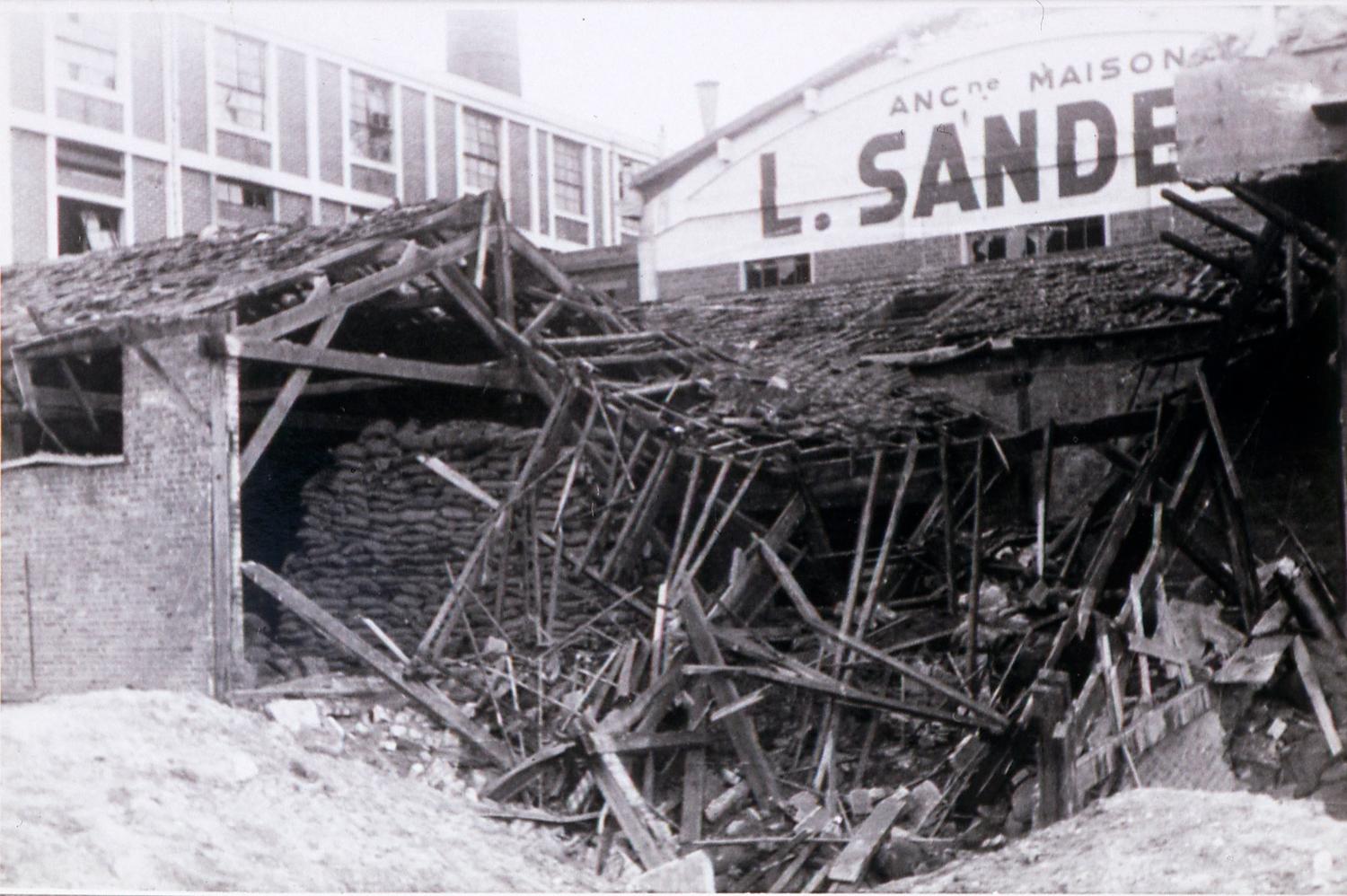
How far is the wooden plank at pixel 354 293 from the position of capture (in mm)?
11555

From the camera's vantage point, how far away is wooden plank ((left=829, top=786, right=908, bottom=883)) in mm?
8891

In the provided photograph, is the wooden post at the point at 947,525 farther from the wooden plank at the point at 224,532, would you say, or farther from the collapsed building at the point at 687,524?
the wooden plank at the point at 224,532

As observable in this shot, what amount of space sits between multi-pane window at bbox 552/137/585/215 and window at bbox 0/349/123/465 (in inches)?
827

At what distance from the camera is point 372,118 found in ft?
99.5

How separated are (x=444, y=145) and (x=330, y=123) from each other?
10.1ft

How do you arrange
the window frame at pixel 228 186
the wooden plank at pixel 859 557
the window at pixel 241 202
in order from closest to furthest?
the wooden plank at pixel 859 557
the window frame at pixel 228 186
the window at pixel 241 202

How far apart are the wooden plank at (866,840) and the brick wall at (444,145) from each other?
950 inches

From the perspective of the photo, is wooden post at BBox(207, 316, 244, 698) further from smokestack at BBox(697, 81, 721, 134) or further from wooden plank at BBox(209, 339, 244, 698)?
smokestack at BBox(697, 81, 721, 134)

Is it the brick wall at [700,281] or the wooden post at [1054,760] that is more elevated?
the brick wall at [700,281]

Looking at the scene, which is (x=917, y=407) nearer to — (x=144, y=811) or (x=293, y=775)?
(x=293, y=775)

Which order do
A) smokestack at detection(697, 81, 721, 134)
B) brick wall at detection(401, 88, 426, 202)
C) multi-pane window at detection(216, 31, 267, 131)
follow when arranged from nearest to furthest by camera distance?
smokestack at detection(697, 81, 721, 134) → multi-pane window at detection(216, 31, 267, 131) → brick wall at detection(401, 88, 426, 202)

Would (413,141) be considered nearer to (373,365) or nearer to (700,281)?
(700,281)

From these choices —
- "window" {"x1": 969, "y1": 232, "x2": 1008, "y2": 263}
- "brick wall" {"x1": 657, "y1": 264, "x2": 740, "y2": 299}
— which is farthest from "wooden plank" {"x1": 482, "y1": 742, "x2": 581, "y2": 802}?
"brick wall" {"x1": 657, "y1": 264, "x2": 740, "y2": 299}

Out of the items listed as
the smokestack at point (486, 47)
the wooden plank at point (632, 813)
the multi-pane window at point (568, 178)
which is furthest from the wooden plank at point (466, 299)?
the multi-pane window at point (568, 178)
